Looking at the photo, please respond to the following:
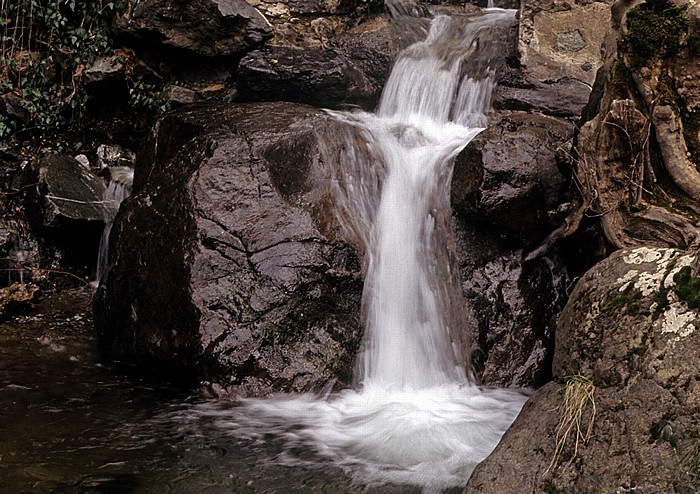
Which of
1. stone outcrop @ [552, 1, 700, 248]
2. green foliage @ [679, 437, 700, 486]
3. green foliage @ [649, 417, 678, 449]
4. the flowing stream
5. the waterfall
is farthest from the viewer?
the waterfall

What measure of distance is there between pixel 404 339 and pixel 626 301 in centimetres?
221

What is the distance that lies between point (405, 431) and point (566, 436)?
139 centimetres

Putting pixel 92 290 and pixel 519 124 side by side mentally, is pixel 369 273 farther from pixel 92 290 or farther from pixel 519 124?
pixel 92 290

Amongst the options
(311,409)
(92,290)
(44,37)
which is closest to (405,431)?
(311,409)

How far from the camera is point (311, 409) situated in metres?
4.92

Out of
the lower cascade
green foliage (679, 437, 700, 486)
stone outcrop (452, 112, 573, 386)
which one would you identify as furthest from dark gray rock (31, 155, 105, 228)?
green foliage (679, 437, 700, 486)

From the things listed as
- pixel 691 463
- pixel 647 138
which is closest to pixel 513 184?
pixel 647 138

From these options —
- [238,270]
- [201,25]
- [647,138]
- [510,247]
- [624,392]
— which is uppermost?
[201,25]

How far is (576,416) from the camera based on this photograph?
11.1ft

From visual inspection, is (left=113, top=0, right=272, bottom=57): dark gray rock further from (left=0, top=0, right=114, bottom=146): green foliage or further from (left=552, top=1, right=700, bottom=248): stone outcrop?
(left=552, top=1, right=700, bottom=248): stone outcrop

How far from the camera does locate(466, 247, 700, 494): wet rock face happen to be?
306 cm

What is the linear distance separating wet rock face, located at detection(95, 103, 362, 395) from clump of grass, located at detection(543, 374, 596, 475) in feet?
6.86

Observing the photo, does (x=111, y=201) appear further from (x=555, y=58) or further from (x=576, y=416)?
(x=576, y=416)

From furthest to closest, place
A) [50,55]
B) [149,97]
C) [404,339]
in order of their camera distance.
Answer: [50,55] → [149,97] → [404,339]
